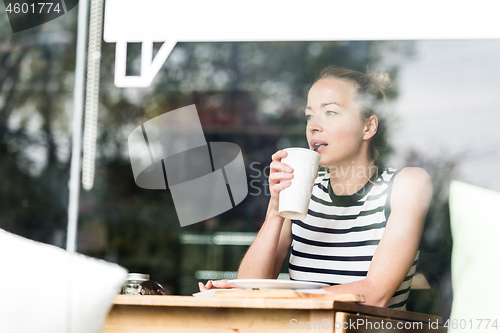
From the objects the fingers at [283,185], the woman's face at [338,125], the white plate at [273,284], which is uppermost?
the woman's face at [338,125]

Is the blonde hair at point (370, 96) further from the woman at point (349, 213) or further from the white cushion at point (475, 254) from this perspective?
the white cushion at point (475, 254)

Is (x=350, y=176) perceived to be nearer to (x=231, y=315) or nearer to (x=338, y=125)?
(x=338, y=125)

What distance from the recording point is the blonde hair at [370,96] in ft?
5.16

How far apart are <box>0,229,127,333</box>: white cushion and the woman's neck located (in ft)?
3.69

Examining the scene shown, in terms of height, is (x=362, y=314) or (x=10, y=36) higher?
(x=10, y=36)

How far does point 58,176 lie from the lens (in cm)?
208

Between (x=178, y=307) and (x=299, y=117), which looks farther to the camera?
(x=299, y=117)

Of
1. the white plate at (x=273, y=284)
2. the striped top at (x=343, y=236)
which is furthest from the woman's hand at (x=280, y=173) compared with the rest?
the striped top at (x=343, y=236)

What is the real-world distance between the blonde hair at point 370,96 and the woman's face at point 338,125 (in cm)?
3

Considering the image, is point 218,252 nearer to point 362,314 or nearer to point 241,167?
point 241,167

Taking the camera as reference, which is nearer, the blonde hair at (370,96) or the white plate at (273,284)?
the white plate at (273,284)

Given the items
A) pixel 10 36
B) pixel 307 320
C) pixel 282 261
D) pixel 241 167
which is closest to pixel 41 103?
pixel 10 36

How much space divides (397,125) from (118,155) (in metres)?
1.15

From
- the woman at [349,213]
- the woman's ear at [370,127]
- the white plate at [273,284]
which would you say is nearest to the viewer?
the white plate at [273,284]
